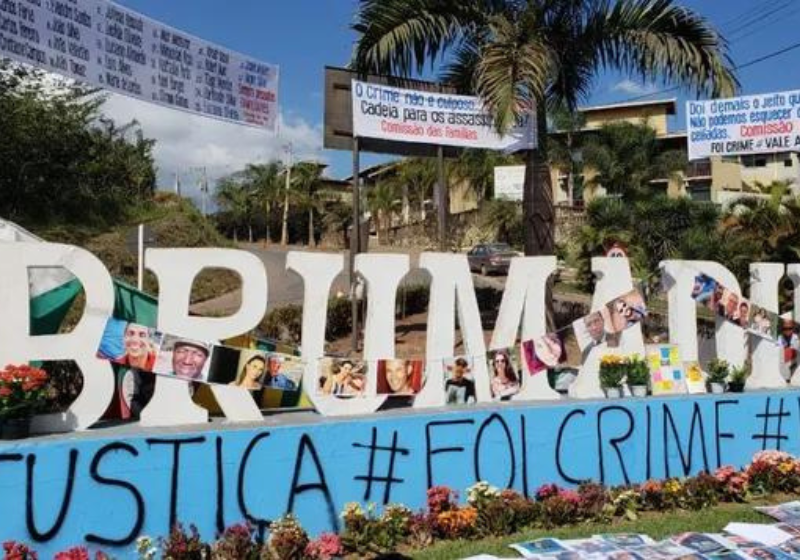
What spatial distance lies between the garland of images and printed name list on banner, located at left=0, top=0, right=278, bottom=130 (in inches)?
131

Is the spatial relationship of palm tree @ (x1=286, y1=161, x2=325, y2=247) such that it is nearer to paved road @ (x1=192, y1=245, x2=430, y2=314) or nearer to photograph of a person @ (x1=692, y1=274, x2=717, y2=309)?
paved road @ (x1=192, y1=245, x2=430, y2=314)

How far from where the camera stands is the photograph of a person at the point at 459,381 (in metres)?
7.11

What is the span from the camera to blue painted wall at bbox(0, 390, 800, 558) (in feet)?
17.1

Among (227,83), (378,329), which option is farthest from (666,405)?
(227,83)

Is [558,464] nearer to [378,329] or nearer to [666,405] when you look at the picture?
[666,405]

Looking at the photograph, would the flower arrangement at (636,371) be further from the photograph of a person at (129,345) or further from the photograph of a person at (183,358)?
the photograph of a person at (129,345)

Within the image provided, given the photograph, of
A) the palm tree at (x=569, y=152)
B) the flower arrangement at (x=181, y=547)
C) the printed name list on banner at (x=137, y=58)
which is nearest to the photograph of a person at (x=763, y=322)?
the printed name list on banner at (x=137, y=58)

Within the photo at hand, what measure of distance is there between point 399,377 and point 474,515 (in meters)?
1.26

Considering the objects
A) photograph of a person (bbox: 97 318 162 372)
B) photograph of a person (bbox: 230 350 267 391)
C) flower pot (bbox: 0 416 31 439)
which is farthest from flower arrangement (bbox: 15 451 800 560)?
photograph of a person (bbox: 97 318 162 372)

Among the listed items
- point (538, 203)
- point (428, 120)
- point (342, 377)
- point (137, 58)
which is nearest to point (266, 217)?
point (428, 120)

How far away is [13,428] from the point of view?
5234 millimetres

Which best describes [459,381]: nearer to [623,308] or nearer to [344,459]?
[344,459]

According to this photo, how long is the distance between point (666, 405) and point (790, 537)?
1.74 meters

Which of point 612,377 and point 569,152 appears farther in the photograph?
point 569,152
